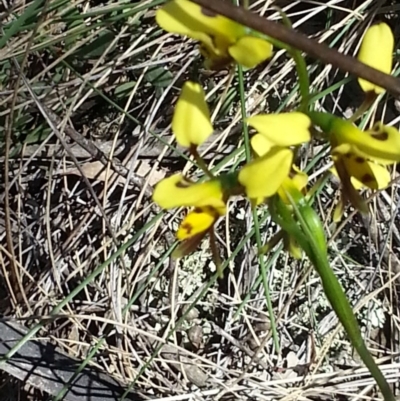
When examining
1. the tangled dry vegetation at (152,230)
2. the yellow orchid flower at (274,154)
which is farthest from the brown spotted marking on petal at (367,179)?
the tangled dry vegetation at (152,230)

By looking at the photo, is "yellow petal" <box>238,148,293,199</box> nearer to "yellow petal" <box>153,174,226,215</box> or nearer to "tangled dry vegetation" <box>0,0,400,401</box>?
"yellow petal" <box>153,174,226,215</box>

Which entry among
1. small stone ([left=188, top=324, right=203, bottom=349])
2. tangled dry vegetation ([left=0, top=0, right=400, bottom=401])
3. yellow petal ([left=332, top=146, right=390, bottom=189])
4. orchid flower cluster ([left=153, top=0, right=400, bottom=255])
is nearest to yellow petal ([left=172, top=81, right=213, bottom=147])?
orchid flower cluster ([left=153, top=0, right=400, bottom=255])

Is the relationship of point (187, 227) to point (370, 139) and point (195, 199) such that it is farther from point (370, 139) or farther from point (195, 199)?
point (370, 139)

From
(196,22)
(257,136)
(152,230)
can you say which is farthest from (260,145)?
(152,230)

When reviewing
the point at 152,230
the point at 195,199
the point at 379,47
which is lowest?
the point at 195,199

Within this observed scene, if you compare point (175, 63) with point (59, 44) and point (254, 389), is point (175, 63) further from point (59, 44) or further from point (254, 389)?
point (254, 389)

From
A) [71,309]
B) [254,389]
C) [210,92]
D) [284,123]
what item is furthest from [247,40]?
[71,309]
